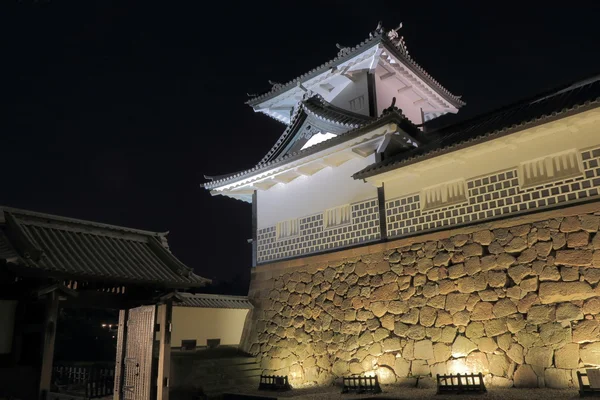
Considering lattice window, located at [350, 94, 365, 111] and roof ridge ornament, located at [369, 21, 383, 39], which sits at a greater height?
roof ridge ornament, located at [369, 21, 383, 39]

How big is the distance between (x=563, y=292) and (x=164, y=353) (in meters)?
7.65

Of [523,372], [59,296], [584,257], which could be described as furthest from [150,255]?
[584,257]

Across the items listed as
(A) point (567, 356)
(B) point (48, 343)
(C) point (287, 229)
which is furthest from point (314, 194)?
(B) point (48, 343)

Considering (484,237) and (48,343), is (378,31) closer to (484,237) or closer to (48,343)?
(484,237)

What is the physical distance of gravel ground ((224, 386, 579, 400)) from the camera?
7387 mm

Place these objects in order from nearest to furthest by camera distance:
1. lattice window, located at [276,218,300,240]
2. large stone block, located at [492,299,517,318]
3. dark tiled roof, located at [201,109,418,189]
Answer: large stone block, located at [492,299,517,318], dark tiled roof, located at [201,109,418,189], lattice window, located at [276,218,300,240]

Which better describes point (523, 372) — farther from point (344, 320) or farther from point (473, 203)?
point (344, 320)

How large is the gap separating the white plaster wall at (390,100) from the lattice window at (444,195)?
508 cm

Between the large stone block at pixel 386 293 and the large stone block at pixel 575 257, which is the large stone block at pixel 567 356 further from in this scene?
the large stone block at pixel 386 293

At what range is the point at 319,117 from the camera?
45.7ft

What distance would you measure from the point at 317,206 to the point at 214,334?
192 inches

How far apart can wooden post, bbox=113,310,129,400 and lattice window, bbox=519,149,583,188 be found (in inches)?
351

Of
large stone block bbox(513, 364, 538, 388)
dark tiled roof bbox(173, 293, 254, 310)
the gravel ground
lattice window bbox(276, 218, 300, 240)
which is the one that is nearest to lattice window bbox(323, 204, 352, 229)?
lattice window bbox(276, 218, 300, 240)

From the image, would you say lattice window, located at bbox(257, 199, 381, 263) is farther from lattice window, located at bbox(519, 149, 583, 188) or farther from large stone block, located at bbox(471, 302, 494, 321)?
lattice window, located at bbox(519, 149, 583, 188)
